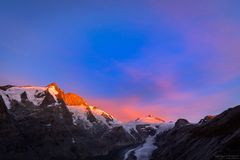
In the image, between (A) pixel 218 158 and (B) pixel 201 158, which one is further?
(B) pixel 201 158

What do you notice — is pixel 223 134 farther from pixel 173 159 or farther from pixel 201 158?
pixel 173 159

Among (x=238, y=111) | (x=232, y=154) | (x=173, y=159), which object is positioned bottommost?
(x=173, y=159)

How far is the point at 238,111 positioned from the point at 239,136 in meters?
44.6

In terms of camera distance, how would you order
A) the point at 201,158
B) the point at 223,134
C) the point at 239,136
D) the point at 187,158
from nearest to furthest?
the point at 239,136 → the point at 201,158 → the point at 223,134 → the point at 187,158

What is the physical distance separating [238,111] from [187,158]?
78.4 ft

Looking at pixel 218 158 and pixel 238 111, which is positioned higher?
pixel 238 111

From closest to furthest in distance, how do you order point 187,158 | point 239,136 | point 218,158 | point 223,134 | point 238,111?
1. point 218,158
2. point 239,136
3. point 223,134
4. point 187,158
5. point 238,111

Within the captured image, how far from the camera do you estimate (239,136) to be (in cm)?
7256

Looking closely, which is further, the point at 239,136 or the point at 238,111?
the point at 238,111

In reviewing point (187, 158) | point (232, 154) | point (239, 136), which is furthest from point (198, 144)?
point (232, 154)

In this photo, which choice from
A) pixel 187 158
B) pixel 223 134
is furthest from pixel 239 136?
pixel 187 158

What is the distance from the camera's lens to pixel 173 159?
120688 millimetres

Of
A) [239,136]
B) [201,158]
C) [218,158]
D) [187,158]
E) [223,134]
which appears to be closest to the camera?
[218,158]

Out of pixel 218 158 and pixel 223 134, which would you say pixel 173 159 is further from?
pixel 218 158
